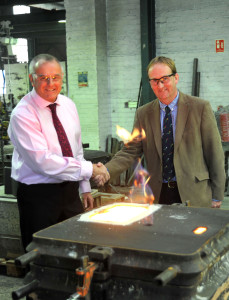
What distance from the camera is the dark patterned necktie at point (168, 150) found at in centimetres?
289

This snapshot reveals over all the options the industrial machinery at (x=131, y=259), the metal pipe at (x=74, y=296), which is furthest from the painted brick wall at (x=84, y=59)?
the metal pipe at (x=74, y=296)

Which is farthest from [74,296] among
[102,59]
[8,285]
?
[102,59]

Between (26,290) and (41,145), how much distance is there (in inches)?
46.0

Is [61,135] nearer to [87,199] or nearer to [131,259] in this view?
[87,199]

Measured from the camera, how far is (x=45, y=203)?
2771mm

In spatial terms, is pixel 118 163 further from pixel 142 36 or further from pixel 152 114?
pixel 142 36

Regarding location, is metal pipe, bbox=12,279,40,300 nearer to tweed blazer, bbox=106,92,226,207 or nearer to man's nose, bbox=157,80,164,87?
tweed blazer, bbox=106,92,226,207

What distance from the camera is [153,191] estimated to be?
9.63ft

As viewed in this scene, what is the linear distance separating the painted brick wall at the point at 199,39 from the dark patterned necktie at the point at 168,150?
4558 millimetres

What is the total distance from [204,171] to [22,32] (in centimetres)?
797

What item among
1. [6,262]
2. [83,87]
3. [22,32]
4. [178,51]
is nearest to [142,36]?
[178,51]

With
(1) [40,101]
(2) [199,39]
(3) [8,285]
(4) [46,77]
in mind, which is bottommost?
(3) [8,285]

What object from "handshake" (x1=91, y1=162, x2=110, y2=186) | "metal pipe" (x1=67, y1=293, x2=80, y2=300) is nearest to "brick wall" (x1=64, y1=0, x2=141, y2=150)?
"handshake" (x1=91, y1=162, x2=110, y2=186)

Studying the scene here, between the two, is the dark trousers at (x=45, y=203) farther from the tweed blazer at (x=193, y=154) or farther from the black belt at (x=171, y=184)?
the black belt at (x=171, y=184)
